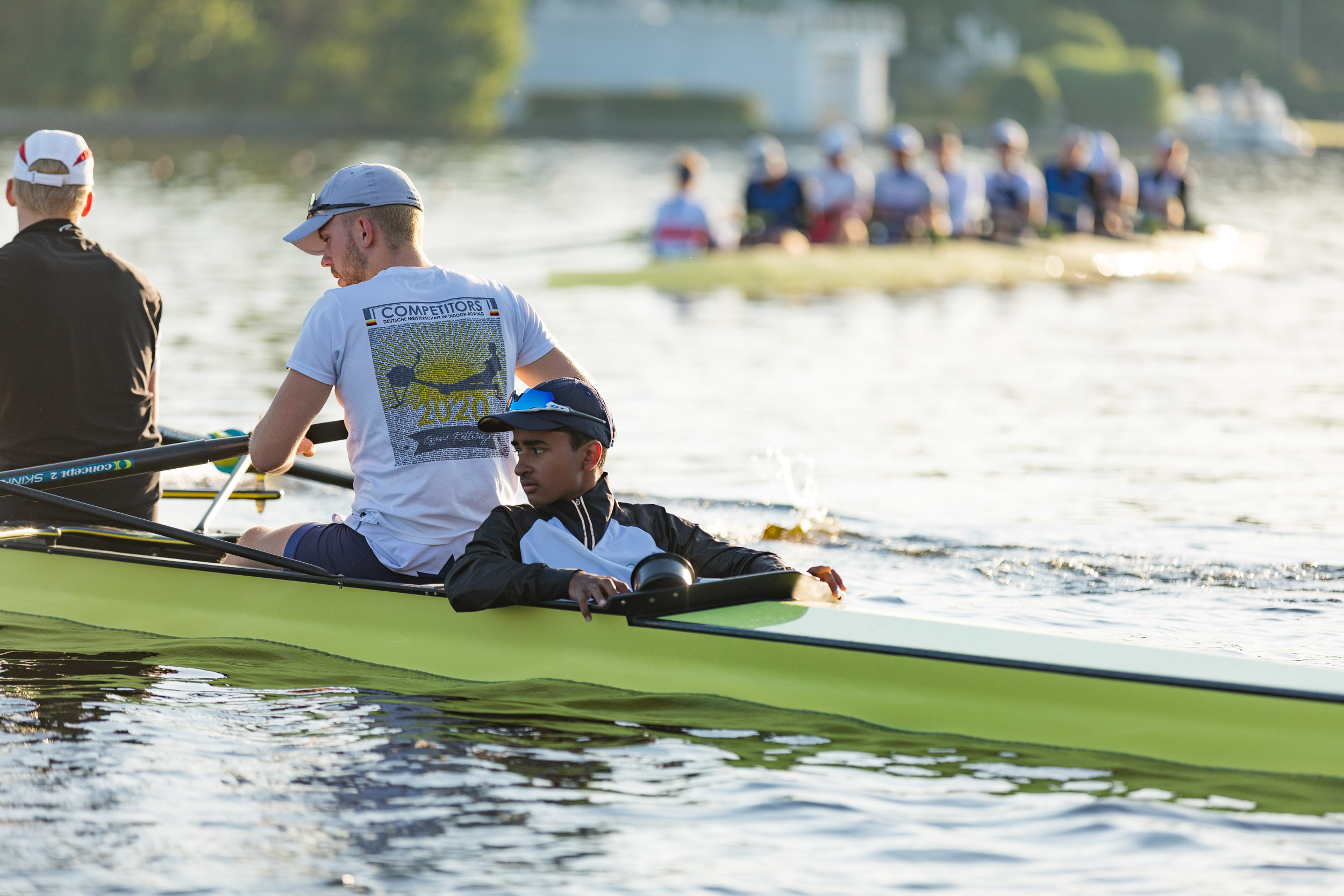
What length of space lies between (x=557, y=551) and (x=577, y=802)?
951 millimetres

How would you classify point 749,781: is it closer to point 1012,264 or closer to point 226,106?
point 1012,264

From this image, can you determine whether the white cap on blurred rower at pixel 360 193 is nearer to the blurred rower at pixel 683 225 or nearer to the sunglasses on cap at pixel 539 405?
the sunglasses on cap at pixel 539 405

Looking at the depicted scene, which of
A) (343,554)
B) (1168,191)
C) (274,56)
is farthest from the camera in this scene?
(274,56)

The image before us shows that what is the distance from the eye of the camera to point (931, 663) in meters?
5.66

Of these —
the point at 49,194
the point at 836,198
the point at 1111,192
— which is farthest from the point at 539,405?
the point at 1111,192

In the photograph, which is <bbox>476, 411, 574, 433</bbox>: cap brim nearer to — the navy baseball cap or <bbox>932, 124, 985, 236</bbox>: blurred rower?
the navy baseball cap

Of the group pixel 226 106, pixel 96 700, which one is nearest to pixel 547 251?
pixel 96 700

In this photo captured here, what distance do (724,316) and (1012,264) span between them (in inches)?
211

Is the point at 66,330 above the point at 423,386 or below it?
above

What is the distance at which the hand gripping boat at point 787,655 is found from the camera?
17.5 feet

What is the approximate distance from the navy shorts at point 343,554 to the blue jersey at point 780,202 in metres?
16.1

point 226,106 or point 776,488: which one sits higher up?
point 226,106

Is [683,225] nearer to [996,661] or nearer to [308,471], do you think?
[308,471]

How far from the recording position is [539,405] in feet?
18.9
